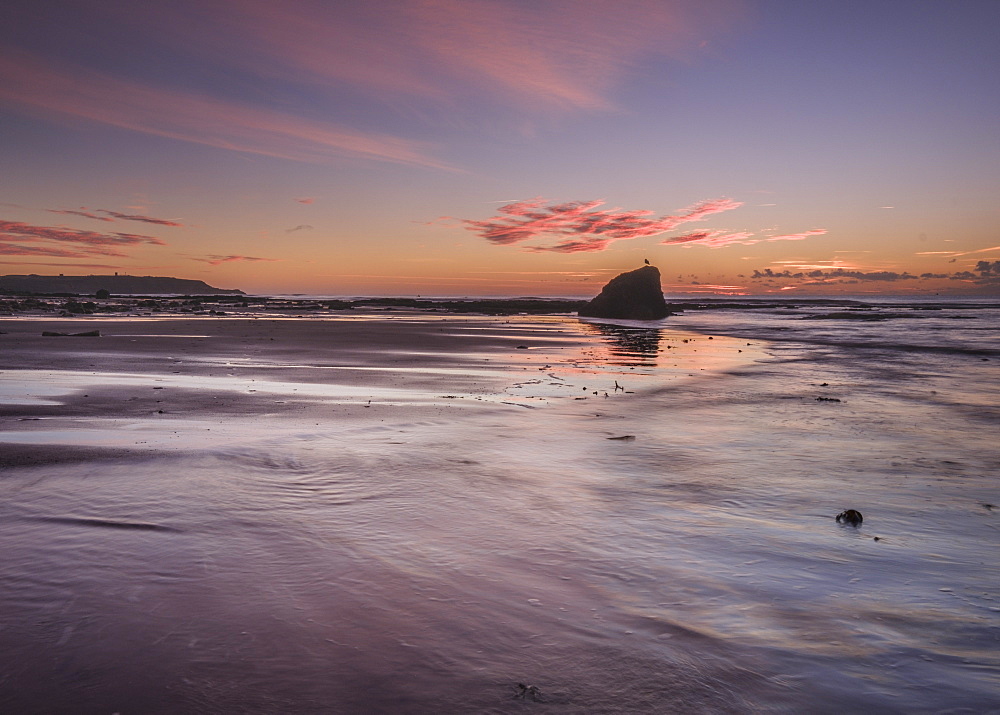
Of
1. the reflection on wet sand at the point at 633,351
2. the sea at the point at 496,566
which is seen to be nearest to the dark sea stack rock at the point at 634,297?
the reflection on wet sand at the point at 633,351

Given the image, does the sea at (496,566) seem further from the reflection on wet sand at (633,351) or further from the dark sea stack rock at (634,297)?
the dark sea stack rock at (634,297)

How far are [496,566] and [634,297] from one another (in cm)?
6173

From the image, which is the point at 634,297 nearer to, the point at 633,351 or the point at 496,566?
the point at 633,351

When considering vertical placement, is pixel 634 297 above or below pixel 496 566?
above

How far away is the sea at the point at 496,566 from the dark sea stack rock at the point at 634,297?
5374cm

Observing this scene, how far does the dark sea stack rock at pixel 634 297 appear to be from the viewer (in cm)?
6366

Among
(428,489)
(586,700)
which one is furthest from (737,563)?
(428,489)

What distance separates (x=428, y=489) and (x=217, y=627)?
3.17 metres

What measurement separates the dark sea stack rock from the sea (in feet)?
176

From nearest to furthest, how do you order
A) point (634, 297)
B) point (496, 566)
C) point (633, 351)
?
1. point (496, 566)
2. point (633, 351)
3. point (634, 297)

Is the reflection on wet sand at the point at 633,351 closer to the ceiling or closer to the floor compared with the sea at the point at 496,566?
closer to the ceiling

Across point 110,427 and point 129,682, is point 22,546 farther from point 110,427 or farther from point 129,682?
point 110,427

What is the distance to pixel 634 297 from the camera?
64.2 m

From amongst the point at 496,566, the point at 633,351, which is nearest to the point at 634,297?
the point at 633,351
